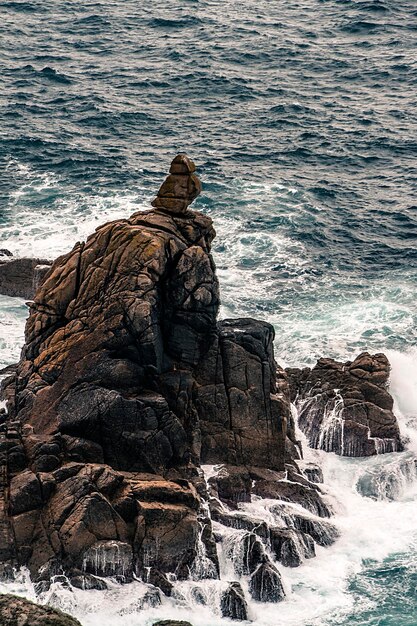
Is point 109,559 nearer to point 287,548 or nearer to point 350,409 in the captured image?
point 287,548

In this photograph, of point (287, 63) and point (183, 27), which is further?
point (183, 27)

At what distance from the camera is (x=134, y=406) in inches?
2203

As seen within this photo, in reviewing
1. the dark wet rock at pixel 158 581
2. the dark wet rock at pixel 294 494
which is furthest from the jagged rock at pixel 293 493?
the dark wet rock at pixel 158 581

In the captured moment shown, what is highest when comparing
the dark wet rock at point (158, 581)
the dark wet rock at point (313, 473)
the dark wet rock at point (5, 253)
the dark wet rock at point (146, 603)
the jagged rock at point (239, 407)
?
the dark wet rock at point (5, 253)

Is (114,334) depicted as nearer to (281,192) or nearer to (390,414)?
(390,414)

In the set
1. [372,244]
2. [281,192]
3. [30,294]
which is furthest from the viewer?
[281,192]

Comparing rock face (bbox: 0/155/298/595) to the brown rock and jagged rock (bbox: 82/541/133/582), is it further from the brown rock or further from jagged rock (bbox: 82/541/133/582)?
the brown rock

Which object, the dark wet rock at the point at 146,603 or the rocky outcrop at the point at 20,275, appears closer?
the dark wet rock at the point at 146,603

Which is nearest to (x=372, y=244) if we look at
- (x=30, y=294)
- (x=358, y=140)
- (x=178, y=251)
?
(x=358, y=140)

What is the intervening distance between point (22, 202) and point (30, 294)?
1545cm

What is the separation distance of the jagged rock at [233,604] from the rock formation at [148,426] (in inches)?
3.8

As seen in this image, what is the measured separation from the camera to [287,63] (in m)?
126

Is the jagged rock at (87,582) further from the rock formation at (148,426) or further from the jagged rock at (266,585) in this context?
the jagged rock at (266,585)

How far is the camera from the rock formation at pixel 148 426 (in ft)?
172
